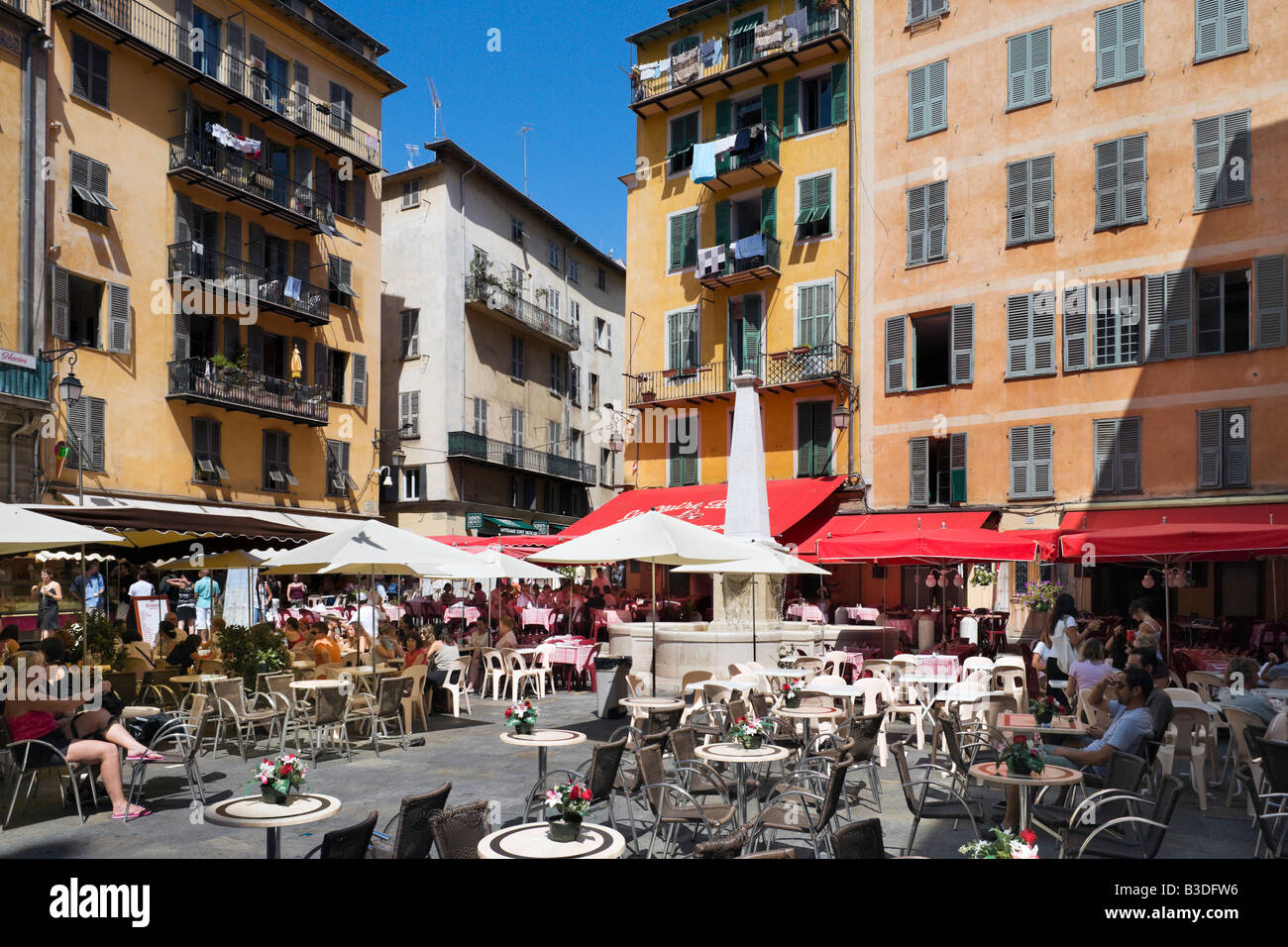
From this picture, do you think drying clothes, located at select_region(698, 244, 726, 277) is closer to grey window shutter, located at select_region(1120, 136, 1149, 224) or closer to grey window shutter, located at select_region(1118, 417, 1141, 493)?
grey window shutter, located at select_region(1120, 136, 1149, 224)

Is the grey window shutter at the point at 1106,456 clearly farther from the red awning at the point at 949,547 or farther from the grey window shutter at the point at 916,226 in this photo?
the grey window shutter at the point at 916,226

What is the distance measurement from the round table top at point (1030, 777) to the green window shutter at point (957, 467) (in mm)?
16165

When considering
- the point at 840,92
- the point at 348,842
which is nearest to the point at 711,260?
the point at 840,92

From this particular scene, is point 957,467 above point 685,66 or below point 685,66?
below

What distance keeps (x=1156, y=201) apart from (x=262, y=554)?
1846cm

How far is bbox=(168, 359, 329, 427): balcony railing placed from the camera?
24703 millimetres

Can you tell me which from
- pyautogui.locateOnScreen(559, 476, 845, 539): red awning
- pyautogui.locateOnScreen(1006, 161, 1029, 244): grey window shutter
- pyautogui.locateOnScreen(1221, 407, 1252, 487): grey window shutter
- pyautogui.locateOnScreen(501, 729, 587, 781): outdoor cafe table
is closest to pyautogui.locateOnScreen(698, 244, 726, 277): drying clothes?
pyautogui.locateOnScreen(559, 476, 845, 539): red awning

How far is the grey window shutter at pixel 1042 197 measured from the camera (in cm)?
2097

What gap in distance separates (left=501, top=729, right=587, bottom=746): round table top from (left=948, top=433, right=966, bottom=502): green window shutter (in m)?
16.3

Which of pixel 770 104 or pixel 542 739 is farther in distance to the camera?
pixel 770 104

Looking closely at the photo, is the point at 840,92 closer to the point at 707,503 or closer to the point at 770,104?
the point at 770,104

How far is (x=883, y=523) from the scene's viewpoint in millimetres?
21500

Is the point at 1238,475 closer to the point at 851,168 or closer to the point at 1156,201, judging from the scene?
the point at 1156,201

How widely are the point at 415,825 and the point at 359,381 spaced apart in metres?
27.9
